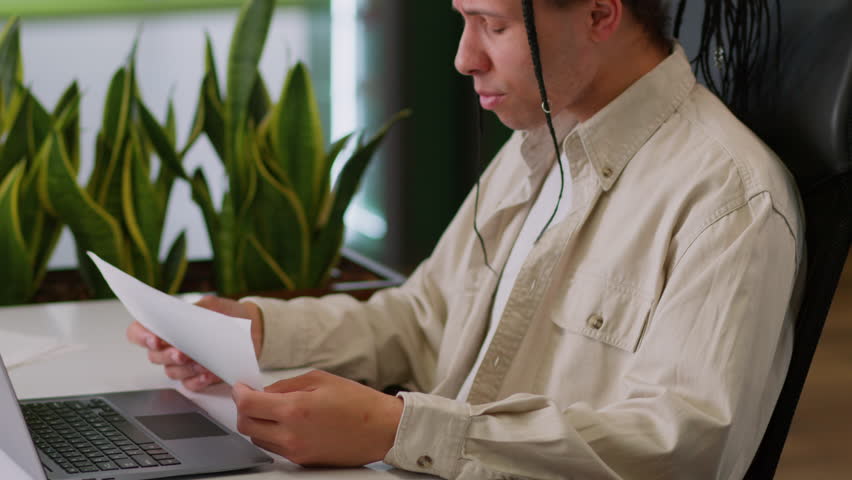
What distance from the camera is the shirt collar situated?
45.1 inches

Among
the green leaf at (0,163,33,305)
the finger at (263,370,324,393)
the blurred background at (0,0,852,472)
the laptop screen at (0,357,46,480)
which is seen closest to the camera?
the laptop screen at (0,357,46,480)

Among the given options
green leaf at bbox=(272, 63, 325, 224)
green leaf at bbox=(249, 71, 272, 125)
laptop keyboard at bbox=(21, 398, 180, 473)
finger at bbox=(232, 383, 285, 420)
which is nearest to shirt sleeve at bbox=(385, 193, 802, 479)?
finger at bbox=(232, 383, 285, 420)

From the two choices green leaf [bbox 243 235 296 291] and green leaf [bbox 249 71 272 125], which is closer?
green leaf [bbox 243 235 296 291]

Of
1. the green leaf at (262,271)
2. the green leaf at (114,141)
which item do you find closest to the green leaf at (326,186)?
the green leaf at (262,271)

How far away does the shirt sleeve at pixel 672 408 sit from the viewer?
917 mm

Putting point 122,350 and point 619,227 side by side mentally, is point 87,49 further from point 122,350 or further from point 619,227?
point 619,227

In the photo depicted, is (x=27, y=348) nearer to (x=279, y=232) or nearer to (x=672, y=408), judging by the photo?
(x=279, y=232)

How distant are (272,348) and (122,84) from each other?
2.78ft

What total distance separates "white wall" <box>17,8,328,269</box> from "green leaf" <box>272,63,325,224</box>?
1.51 metres

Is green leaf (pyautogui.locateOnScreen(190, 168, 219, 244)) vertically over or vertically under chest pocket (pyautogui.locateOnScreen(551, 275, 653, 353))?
under

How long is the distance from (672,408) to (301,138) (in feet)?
3.62

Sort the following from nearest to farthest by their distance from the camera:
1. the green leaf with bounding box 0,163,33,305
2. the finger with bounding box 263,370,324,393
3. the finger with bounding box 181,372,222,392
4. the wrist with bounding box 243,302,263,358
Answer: the finger with bounding box 263,370,324,393
the finger with bounding box 181,372,222,392
the wrist with bounding box 243,302,263,358
the green leaf with bounding box 0,163,33,305

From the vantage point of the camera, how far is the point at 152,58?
345cm

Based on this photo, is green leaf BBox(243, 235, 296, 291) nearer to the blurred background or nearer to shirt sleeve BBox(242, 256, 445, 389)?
shirt sleeve BBox(242, 256, 445, 389)
